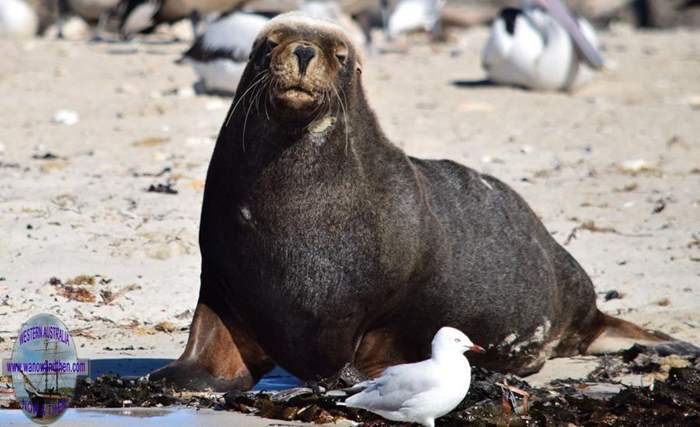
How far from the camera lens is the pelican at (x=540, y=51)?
1444 centimetres

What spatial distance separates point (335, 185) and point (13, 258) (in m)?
2.71

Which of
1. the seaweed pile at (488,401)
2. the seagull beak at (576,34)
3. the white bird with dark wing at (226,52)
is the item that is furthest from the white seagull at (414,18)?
the seaweed pile at (488,401)

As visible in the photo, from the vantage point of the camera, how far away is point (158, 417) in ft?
18.3

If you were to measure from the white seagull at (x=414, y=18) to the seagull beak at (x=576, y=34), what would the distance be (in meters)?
3.31

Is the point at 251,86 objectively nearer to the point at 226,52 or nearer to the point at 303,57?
the point at 303,57

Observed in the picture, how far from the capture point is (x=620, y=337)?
7.22 meters

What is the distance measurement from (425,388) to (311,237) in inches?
42.7

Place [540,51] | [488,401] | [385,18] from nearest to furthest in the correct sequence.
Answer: [488,401]
[540,51]
[385,18]

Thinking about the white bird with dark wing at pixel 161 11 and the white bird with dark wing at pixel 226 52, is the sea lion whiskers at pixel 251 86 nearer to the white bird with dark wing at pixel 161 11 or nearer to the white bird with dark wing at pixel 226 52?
the white bird with dark wing at pixel 226 52

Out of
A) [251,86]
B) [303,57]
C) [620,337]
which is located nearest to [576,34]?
[620,337]

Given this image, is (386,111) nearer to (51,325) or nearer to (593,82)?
(593,82)

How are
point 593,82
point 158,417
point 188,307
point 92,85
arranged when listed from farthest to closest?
point 593,82 < point 92,85 < point 188,307 < point 158,417

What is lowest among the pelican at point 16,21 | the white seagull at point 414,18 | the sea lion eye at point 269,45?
the pelican at point 16,21

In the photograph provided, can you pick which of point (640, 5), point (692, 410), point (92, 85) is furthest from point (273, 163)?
point (640, 5)
